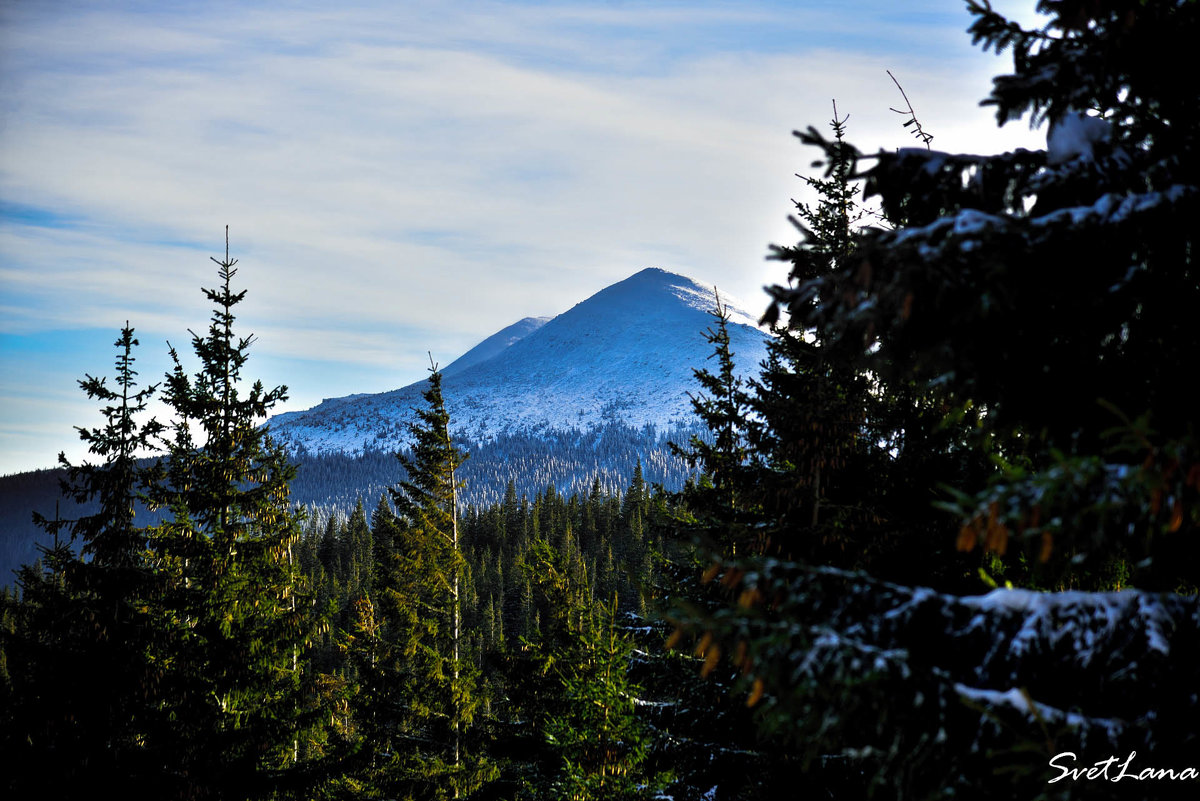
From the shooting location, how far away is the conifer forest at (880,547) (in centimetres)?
298

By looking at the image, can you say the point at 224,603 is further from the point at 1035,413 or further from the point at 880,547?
the point at 1035,413

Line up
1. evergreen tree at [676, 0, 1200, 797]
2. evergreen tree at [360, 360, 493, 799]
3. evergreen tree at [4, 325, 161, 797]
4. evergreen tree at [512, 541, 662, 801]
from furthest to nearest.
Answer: evergreen tree at [360, 360, 493, 799] → evergreen tree at [512, 541, 662, 801] → evergreen tree at [4, 325, 161, 797] → evergreen tree at [676, 0, 1200, 797]

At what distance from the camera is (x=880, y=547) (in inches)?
270

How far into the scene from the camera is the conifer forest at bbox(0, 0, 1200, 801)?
2977mm

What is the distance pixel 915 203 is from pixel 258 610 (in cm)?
1359

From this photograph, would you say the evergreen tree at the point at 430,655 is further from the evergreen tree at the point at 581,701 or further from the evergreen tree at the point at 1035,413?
the evergreen tree at the point at 1035,413

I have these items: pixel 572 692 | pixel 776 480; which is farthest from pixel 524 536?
pixel 776 480

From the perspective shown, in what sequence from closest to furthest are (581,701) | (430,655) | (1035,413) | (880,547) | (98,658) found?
1. (1035,413)
2. (880,547)
3. (98,658)
4. (581,701)
5. (430,655)

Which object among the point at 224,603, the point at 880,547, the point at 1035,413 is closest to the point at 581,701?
the point at 224,603

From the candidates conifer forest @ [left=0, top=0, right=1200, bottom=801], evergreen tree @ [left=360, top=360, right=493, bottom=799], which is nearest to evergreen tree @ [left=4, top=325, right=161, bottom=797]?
conifer forest @ [left=0, top=0, right=1200, bottom=801]

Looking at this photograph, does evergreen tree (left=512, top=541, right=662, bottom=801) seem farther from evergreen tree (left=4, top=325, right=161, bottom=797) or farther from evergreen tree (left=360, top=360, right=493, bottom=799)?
evergreen tree (left=4, top=325, right=161, bottom=797)

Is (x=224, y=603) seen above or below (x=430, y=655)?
above

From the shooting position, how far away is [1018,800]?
10.0 ft

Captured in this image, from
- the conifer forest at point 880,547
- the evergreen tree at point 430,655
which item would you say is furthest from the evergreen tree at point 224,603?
the evergreen tree at point 430,655
